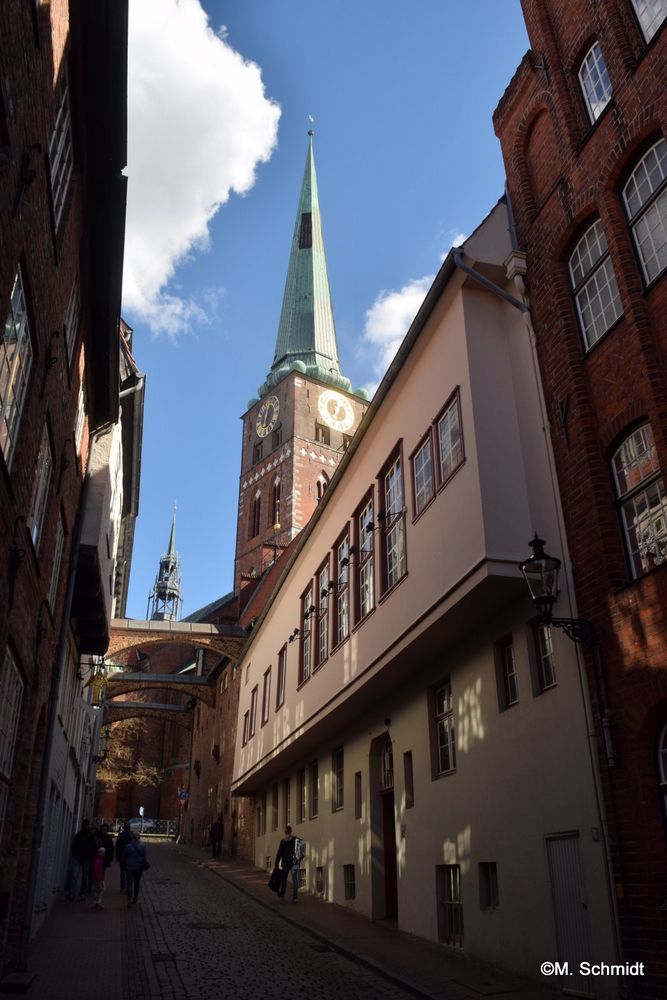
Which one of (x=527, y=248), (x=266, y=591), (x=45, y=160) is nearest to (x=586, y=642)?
(x=527, y=248)

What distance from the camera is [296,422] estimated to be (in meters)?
59.9

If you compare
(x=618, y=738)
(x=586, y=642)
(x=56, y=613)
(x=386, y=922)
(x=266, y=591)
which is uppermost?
(x=266, y=591)

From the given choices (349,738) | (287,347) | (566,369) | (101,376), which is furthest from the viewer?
(287,347)

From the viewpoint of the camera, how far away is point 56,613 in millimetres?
12172

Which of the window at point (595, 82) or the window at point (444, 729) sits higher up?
the window at point (595, 82)

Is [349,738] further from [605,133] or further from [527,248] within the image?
[605,133]

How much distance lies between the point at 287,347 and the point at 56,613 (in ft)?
186

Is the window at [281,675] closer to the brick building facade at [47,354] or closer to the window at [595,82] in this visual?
the brick building facade at [47,354]

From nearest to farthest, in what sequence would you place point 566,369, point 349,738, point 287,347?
point 566,369, point 349,738, point 287,347

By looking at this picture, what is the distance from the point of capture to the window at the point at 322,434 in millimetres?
60906

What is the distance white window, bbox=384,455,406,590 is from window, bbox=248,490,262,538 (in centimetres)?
4614

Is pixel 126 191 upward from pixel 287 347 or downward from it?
downward

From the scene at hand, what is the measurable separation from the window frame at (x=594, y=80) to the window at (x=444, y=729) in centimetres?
815

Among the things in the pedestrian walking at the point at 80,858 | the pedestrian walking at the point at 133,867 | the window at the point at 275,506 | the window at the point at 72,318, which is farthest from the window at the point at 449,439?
the window at the point at 275,506
